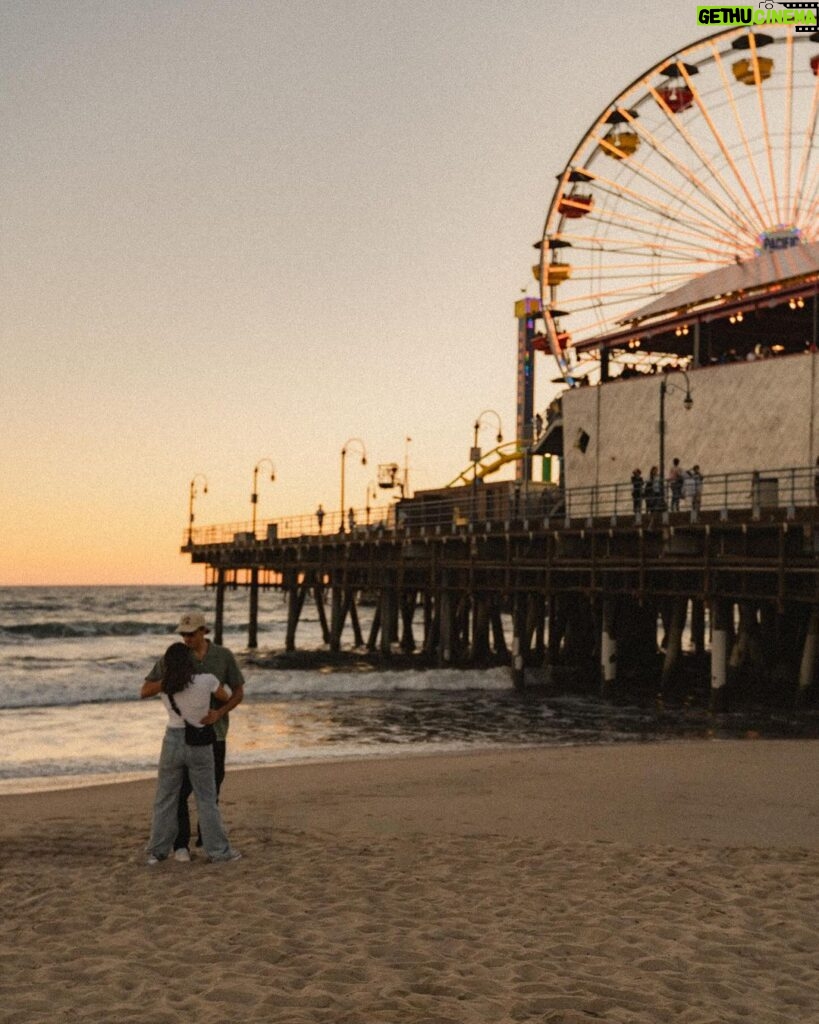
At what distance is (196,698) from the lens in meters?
8.14

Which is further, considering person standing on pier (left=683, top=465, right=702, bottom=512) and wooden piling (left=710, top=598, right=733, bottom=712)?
person standing on pier (left=683, top=465, right=702, bottom=512)

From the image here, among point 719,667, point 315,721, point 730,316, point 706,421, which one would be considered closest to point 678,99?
point 730,316

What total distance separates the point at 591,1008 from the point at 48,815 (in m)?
7.62

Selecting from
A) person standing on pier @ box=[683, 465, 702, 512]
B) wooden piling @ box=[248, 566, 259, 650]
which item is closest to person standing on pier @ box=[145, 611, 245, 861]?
person standing on pier @ box=[683, 465, 702, 512]

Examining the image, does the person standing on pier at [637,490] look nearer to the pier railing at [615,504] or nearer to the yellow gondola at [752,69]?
the pier railing at [615,504]

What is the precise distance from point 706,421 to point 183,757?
90.8 feet

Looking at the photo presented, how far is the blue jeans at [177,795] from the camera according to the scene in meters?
8.26

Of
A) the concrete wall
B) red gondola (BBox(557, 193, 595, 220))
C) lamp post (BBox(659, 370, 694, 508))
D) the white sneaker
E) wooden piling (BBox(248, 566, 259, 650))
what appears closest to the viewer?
the white sneaker

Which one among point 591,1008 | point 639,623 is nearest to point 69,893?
point 591,1008

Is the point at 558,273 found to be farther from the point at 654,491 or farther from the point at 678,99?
the point at 654,491

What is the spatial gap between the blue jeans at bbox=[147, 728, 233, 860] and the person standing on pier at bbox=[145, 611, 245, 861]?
9 centimetres

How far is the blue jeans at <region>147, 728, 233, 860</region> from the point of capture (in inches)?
325

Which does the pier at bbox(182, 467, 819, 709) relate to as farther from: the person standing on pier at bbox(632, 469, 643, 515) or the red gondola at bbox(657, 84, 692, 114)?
the red gondola at bbox(657, 84, 692, 114)

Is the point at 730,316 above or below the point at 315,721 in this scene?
above
